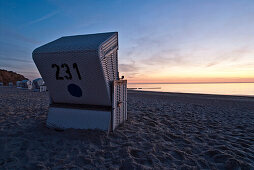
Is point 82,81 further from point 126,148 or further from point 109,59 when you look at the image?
point 126,148

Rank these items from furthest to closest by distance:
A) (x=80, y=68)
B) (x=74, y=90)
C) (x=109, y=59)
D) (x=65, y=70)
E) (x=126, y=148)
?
(x=74, y=90) < (x=109, y=59) < (x=65, y=70) < (x=80, y=68) < (x=126, y=148)

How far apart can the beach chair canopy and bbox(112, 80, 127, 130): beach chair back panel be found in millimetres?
248

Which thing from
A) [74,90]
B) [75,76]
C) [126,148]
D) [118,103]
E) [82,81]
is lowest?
[126,148]

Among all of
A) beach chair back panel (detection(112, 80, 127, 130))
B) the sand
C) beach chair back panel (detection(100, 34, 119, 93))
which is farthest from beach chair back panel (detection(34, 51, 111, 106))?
the sand

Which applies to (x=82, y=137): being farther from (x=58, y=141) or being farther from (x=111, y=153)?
(x=111, y=153)

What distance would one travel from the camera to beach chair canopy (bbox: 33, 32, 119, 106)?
10.7 feet

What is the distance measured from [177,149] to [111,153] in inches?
59.9

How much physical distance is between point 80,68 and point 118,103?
164 centimetres

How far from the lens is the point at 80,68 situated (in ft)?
11.2

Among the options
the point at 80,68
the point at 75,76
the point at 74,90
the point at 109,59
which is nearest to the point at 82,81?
the point at 75,76

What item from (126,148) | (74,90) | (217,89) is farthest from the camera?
(217,89)

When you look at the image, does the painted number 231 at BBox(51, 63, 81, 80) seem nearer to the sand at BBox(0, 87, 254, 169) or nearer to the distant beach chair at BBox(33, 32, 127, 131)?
the distant beach chair at BBox(33, 32, 127, 131)

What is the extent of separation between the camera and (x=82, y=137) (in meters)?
3.50

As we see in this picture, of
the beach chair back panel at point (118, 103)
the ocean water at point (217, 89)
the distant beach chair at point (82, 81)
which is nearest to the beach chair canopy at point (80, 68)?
the distant beach chair at point (82, 81)
